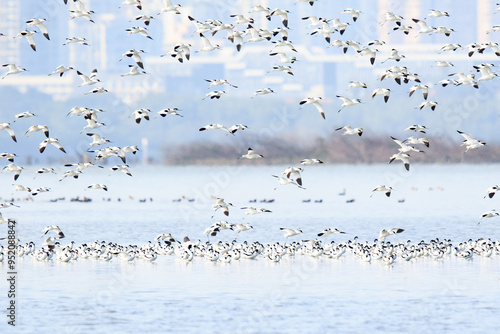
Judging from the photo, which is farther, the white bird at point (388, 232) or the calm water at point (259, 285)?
the white bird at point (388, 232)

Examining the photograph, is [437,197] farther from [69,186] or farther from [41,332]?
[41,332]

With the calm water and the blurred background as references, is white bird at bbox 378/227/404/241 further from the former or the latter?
the blurred background

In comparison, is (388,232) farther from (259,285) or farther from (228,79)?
(228,79)

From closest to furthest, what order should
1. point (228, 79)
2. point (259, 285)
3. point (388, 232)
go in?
point (259, 285) → point (388, 232) → point (228, 79)

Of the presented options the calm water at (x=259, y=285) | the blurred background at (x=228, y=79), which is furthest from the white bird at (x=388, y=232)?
the blurred background at (x=228, y=79)

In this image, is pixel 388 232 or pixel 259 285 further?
pixel 388 232

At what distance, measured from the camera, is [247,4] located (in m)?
172

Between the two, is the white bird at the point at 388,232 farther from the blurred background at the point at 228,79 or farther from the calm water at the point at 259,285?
the blurred background at the point at 228,79

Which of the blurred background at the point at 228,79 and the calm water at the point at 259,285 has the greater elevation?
the blurred background at the point at 228,79

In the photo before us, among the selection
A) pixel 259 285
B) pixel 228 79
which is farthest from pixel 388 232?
pixel 228 79

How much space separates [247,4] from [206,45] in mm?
136704

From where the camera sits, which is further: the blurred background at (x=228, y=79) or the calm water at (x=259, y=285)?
the blurred background at (x=228, y=79)

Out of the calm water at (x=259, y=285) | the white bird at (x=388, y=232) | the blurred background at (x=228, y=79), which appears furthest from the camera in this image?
the blurred background at (x=228, y=79)

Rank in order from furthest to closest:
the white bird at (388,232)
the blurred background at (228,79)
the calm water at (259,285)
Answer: the blurred background at (228,79)
the white bird at (388,232)
the calm water at (259,285)
